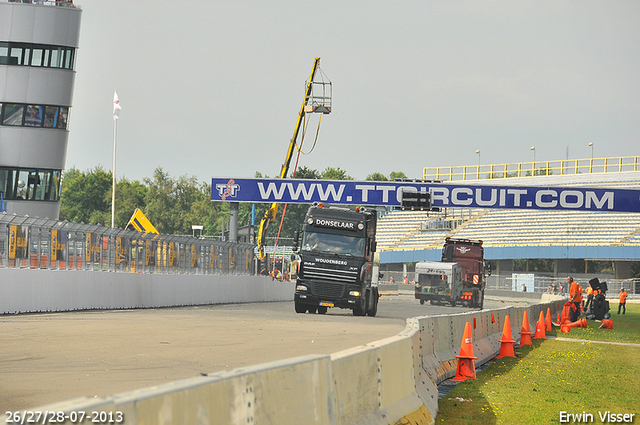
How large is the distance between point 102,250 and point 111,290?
134 cm

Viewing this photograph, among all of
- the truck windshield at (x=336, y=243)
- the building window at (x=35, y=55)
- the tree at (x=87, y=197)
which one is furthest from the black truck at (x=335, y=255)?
the tree at (x=87, y=197)

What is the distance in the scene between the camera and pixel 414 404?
867 cm

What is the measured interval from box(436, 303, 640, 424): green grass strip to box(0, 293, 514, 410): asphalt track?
306 cm

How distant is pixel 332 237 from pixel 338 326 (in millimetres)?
6085

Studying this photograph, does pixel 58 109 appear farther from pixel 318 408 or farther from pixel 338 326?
pixel 318 408

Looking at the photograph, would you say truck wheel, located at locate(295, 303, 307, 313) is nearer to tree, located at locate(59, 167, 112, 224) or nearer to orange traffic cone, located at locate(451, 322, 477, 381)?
orange traffic cone, located at locate(451, 322, 477, 381)

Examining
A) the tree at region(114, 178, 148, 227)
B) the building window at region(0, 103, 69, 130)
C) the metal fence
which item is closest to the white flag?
the building window at region(0, 103, 69, 130)

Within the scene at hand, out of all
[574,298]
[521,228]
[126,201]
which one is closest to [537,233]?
[521,228]

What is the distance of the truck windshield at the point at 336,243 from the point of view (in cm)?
2817

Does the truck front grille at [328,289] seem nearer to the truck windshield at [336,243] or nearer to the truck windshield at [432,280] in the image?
the truck windshield at [336,243]

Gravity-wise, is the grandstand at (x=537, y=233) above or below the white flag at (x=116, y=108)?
below

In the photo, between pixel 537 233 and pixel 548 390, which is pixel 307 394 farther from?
pixel 537 233

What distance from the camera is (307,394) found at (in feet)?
18.7

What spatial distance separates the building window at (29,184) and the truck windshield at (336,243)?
22.4 meters
